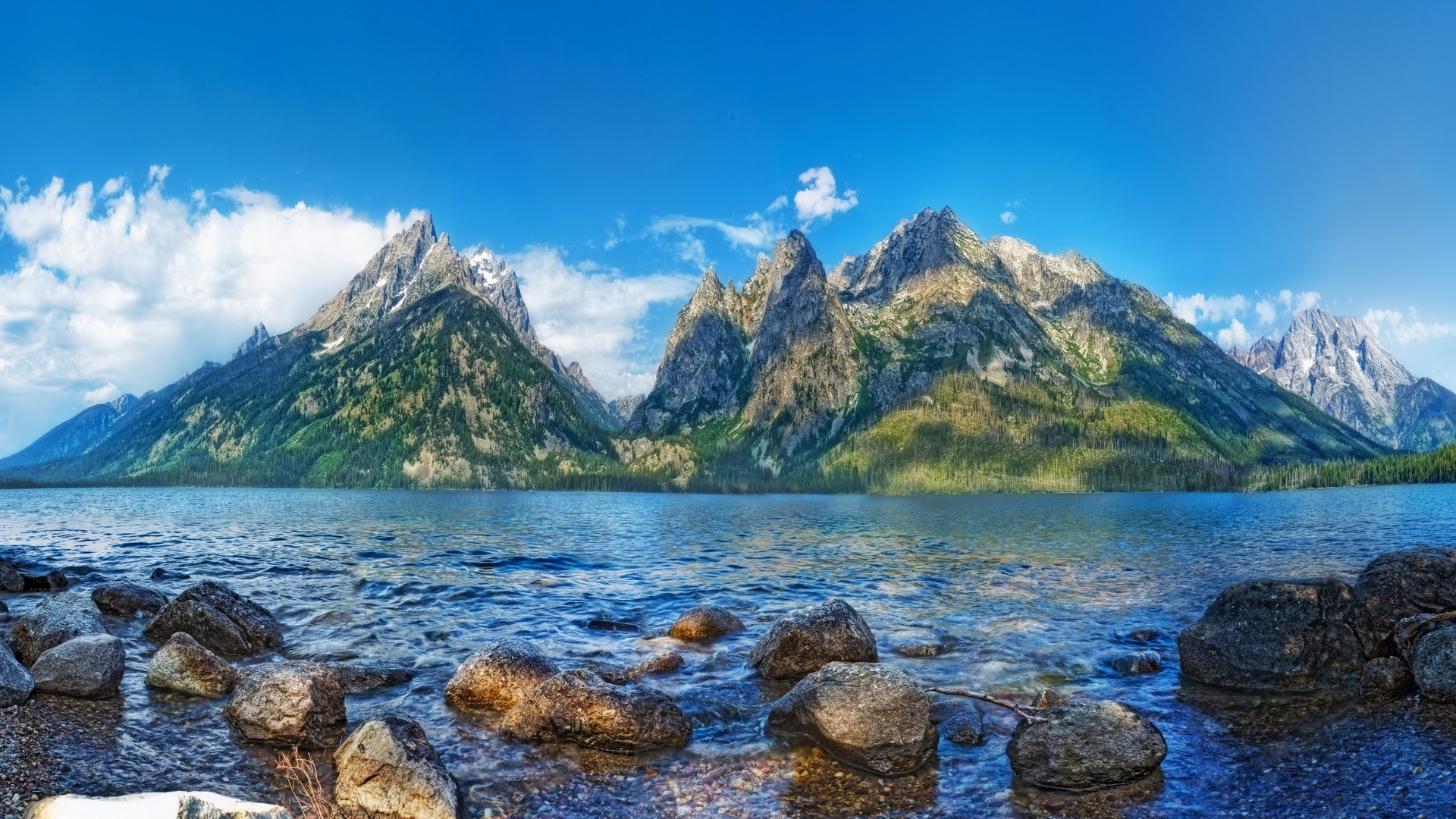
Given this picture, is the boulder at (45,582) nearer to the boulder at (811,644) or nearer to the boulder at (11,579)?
the boulder at (11,579)

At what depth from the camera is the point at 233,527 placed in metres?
84.2

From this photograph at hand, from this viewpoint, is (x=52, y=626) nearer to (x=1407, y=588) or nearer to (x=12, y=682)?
(x=12, y=682)

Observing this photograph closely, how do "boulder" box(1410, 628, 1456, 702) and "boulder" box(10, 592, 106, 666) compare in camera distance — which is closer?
"boulder" box(1410, 628, 1456, 702)

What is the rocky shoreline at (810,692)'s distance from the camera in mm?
13250

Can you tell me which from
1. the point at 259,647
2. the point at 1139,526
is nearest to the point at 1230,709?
the point at 259,647

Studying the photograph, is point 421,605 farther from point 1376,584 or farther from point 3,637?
point 1376,584

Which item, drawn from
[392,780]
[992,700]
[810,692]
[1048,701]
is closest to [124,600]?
[392,780]

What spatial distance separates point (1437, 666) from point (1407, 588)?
4.32m

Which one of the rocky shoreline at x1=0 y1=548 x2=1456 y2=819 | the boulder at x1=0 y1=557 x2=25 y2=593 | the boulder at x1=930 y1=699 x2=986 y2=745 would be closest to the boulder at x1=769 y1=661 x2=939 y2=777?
the rocky shoreline at x1=0 y1=548 x2=1456 y2=819

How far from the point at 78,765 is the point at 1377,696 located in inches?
1079

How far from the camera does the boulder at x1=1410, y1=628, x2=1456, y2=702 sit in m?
15.3

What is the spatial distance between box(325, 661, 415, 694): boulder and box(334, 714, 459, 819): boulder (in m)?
7.05

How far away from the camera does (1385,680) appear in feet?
54.1

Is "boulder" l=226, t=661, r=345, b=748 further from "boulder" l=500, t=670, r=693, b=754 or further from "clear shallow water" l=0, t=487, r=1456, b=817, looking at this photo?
"boulder" l=500, t=670, r=693, b=754
